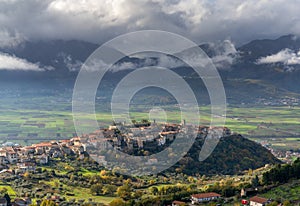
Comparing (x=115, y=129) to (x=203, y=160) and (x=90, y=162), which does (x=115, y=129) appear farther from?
(x=203, y=160)

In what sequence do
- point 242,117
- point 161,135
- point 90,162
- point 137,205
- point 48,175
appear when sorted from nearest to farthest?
point 137,205, point 48,175, point 90,162, point 161,135, point 242,117

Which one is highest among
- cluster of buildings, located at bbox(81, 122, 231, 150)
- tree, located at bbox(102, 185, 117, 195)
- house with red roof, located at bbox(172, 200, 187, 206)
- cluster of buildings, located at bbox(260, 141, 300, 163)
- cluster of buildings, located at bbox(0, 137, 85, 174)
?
cluster of buildings, located at bbox(81, 122, 231, 150)

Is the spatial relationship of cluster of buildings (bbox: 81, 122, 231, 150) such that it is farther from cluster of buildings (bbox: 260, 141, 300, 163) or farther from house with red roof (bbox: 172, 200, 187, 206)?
house with red roof (bbox: 172, 200, 187, 206)

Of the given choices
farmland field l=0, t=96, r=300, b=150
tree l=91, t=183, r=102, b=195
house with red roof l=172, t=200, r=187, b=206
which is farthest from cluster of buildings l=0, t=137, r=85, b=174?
farmland field l=0, t=96, r=300, b=150

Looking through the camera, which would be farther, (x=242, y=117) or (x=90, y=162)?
(x=242, y=117)

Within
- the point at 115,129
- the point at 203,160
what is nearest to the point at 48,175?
the point at 115,129

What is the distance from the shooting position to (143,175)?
120 feet

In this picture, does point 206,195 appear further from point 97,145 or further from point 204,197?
point 97,145

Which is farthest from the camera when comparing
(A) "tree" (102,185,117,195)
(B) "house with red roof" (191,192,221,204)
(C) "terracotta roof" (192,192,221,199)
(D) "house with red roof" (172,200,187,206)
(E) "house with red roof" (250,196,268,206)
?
(A) "tree" (102,185,117,195)

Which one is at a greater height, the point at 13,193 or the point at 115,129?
the point at 115,129

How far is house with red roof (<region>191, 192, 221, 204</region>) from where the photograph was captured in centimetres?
2687

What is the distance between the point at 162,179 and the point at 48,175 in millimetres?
9286

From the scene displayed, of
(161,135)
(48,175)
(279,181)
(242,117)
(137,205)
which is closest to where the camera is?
(137,205)

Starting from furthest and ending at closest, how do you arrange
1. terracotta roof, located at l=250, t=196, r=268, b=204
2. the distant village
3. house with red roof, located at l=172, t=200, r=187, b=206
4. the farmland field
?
1. the farmland field
2. the distant village
3. house with red roof, located at l=172, t=200, r=187, b=206
4. terracotta roof, located at l=250, t=196, r=268, b=204
